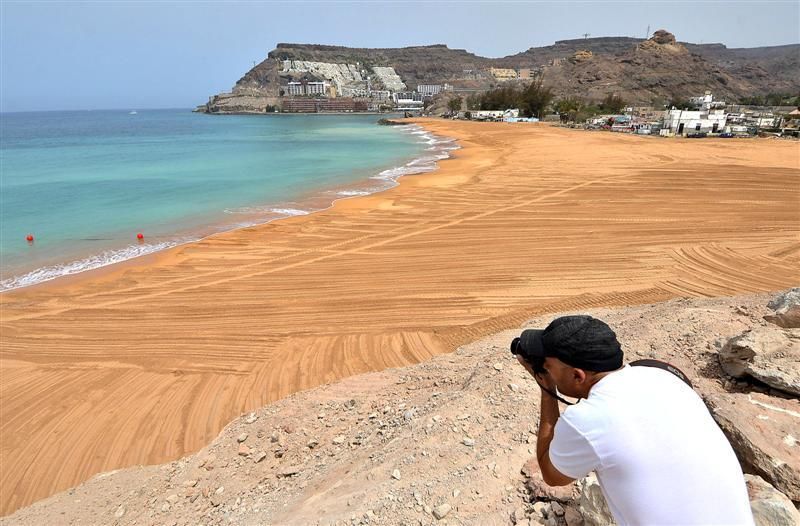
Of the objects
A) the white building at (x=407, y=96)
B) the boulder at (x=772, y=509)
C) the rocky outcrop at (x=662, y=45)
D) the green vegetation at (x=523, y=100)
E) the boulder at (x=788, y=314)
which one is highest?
the rocky outcrop at (x=662, y=45)

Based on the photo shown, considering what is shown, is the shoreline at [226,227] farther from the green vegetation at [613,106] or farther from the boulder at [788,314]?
the green vegetation at [613,106]

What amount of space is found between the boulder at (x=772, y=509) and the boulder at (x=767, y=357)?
171 centimetres

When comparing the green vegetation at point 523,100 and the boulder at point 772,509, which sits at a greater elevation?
the green vegetation at point 523,100

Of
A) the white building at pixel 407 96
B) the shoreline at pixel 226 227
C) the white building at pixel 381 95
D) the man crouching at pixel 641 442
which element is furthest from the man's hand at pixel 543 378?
the white building at pixel 407 96

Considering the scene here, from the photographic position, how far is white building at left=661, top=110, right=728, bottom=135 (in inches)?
1737

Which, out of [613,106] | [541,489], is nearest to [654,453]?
[541,489]

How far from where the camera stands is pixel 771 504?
2.30m

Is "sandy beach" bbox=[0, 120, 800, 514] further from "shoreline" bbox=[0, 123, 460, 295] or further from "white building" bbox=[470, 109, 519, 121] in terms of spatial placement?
"white building" bbox=[470, 109, 519, 121]

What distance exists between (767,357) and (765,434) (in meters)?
1.55

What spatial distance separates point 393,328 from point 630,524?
728cm

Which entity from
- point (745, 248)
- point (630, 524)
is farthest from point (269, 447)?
point (745, 248)

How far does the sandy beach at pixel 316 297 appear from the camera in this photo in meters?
6.88

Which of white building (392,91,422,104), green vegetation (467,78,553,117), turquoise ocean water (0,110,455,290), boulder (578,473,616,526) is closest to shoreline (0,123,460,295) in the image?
turquoise ocean water (0,110,455,290)

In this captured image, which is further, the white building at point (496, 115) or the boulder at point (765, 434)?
the white building at point (496, 115)
